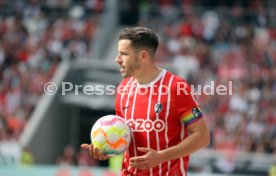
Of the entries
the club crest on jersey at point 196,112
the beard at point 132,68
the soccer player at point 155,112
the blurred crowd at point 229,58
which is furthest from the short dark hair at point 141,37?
the blurred crowd at point 229,58

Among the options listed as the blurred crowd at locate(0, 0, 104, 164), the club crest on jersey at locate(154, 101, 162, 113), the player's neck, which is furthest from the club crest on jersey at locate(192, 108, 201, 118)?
the blurred crowd at locate(0, 0, 104, 164)

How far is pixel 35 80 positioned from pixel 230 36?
217 inches

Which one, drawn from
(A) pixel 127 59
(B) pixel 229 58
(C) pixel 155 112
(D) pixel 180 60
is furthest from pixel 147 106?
(D) pixel 180 60

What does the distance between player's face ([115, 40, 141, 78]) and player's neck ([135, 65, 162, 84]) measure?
9cm

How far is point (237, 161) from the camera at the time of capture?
16.1 metres

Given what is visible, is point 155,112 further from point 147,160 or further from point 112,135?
point 147,160

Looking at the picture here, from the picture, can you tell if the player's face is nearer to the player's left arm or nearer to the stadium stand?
the player's left arm

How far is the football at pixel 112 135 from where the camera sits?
5.29m

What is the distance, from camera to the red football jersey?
5.26m

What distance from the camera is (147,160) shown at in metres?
4.98

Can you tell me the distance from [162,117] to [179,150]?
30cm

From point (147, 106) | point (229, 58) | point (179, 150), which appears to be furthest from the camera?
point (229, 58)

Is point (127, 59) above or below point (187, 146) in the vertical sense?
above

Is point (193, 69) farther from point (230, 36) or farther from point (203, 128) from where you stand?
point (203, 128)
